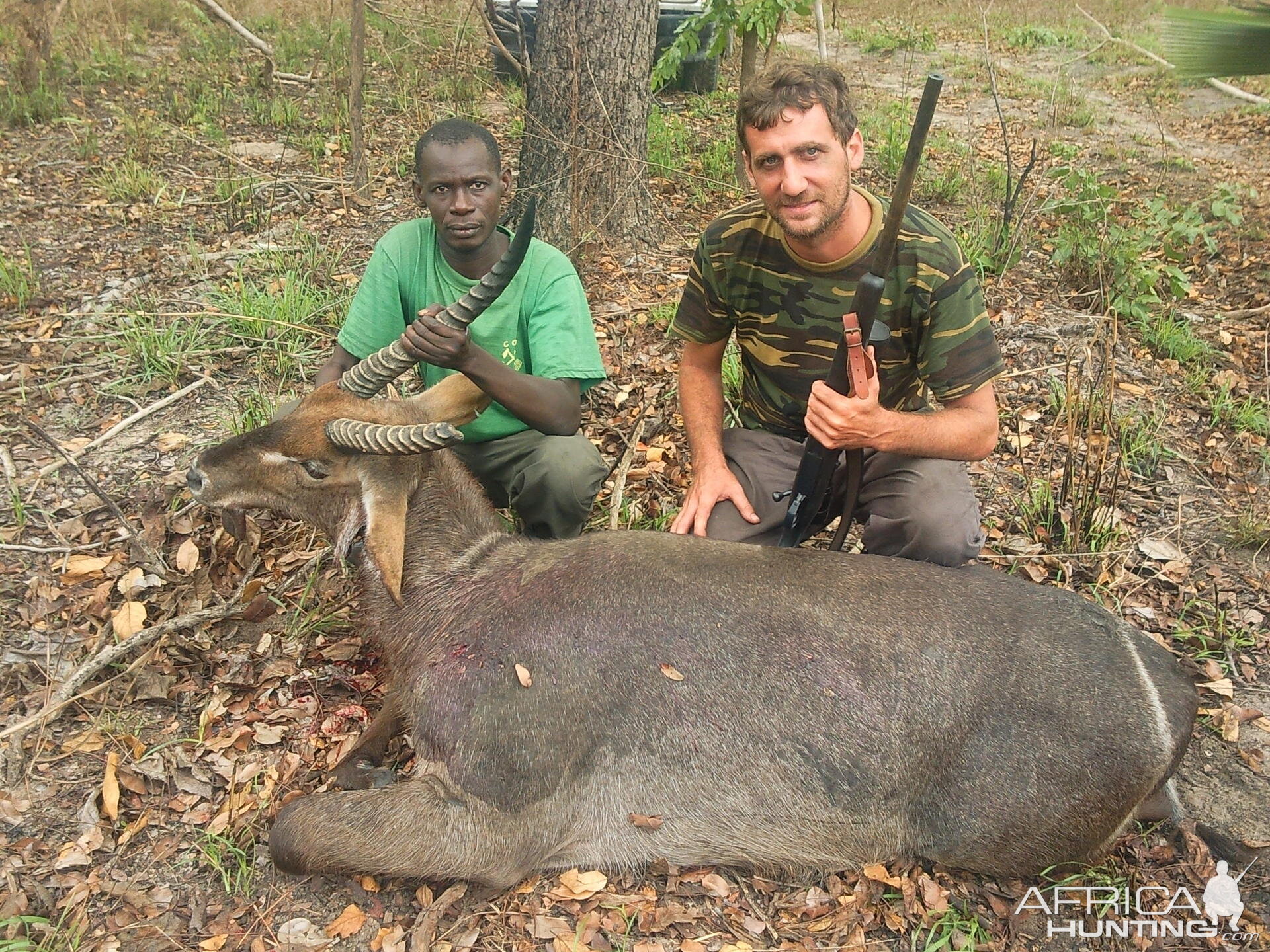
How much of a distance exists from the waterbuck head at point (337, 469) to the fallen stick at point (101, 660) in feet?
2.46

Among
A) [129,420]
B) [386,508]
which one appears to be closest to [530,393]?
[386,508]

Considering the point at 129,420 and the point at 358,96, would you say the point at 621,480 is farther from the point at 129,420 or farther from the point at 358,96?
the point at 358,96

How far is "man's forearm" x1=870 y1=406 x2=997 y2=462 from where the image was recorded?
3807 millimetres

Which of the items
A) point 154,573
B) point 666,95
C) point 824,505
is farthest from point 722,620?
point 666,95

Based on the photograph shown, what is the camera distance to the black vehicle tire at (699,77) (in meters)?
10.7

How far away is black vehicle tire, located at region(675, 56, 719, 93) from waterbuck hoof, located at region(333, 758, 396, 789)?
29.1 ft

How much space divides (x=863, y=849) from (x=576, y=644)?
1358 millimetres

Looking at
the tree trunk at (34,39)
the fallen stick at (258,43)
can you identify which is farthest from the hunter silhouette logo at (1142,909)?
the tree trunk at (34,39)

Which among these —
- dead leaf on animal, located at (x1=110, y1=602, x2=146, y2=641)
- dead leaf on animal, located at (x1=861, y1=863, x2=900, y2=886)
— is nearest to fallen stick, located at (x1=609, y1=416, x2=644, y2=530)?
dead leaf on animal, located at (x1=861, y1=863, x2=900, y2=886)

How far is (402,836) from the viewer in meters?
3.47

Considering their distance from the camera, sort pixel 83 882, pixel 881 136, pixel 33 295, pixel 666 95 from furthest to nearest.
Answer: pixel 666 95 → pixel 881 136 → pixel 33 295 → pixel 83 882

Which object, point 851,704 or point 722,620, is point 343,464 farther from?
point 851,704

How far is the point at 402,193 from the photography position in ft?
26.6

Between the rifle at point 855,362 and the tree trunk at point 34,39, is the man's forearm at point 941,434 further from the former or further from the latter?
the tree trunk at point 34,39
